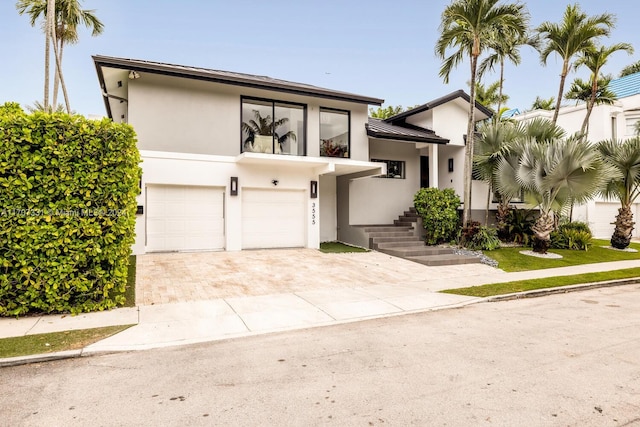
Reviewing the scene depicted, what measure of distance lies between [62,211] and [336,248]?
9407 millimetres

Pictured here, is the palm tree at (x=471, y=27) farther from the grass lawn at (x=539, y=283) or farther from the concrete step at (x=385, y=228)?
the grass lawn at (x=539, y=283)

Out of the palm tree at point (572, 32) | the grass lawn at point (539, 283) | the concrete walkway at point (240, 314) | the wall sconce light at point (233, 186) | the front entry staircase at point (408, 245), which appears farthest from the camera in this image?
the palm tree at point (572, 32)

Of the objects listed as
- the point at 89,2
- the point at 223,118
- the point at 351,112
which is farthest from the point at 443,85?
the point at 89,2

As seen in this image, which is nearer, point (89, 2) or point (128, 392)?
point (128, 392)

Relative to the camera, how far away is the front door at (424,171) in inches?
676

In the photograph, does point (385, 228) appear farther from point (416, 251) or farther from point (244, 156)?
point (244, 156)

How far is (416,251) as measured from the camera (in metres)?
12.5

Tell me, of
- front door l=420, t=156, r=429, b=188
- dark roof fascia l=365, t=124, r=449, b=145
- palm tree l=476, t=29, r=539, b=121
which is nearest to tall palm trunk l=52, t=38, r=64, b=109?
dark roof fascia l=365, t=124, r=449, b=145

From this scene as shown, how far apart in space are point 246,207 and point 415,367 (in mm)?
9610

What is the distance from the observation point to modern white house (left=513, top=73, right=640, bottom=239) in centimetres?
2081

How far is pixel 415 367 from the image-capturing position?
405cm

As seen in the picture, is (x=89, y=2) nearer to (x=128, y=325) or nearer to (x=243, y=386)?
(x=128, y=325)

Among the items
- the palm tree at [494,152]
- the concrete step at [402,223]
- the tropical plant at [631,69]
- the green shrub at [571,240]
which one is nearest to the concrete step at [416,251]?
the concrete step at [402,223]

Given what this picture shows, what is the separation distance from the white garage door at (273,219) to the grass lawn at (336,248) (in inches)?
39.0
